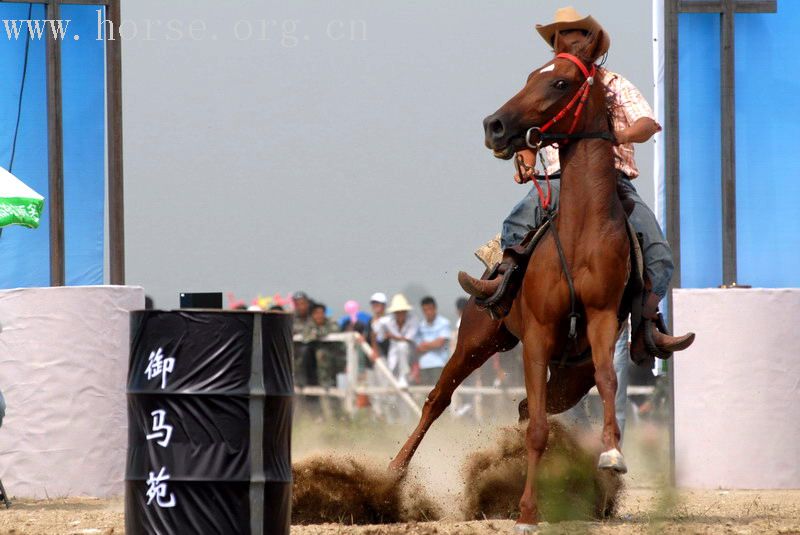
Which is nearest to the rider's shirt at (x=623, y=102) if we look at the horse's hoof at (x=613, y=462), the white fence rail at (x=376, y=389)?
the horse's hoof at (x=613, y=462)

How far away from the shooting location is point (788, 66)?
12.5 metres

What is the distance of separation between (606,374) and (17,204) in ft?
16.2

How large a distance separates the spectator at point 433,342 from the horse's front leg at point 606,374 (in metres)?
7.81

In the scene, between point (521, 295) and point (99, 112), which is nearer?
point (521, 295)

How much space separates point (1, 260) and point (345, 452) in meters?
3.89

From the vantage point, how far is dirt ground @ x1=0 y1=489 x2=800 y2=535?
7.57 meters

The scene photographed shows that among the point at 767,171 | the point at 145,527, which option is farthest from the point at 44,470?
the point at 767,171

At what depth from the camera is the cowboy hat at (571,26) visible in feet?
26.7

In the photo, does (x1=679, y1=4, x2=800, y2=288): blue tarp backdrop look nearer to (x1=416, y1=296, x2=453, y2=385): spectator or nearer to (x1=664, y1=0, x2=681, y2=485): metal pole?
(x1=664, y1=0, x2=681, y2=485): metal pole

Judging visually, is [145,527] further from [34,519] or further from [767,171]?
[767,171]

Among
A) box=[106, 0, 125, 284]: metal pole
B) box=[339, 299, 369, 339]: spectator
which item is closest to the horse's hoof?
box=[106, 0, 125, 284]: metal pole

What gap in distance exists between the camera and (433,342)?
15.7 metres

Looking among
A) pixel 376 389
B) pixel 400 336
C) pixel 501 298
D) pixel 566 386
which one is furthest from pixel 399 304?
pixel 501 298

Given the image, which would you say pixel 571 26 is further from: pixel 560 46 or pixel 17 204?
pixel 17 204
